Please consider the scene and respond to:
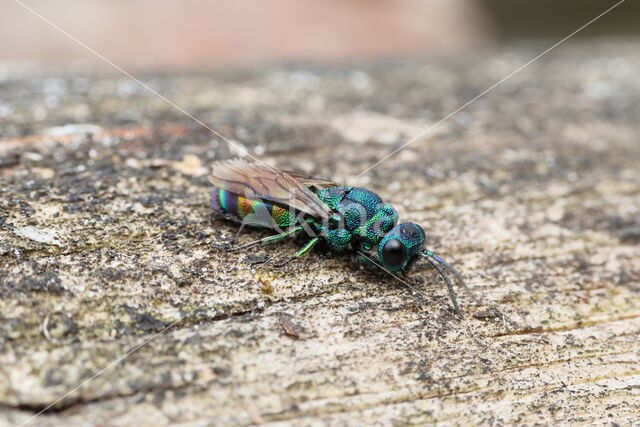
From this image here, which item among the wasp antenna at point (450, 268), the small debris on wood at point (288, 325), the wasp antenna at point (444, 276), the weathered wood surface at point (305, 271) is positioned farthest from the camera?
the wasp antenna at point (450, 268)

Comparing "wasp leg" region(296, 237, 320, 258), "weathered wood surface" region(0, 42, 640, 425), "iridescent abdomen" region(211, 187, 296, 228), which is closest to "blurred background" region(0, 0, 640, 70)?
"weathered wood surface" region(0, 42, 640, 425)

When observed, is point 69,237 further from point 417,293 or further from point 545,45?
point 545,45

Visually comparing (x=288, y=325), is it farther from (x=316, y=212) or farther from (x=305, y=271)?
(x=316, y=212)

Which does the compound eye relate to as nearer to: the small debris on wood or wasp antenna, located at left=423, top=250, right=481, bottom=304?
wasp antenna, located at left=423, top=250, right=481, bottom=304

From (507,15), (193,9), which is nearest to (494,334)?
(193,9)

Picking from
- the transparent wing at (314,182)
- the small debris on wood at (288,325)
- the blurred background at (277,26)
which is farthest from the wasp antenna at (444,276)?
the blurred background at (277,26)

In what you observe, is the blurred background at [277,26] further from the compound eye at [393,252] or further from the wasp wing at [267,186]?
the compound eye at [393,252]

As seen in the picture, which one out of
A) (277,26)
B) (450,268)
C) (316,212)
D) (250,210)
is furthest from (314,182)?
(277,26)
